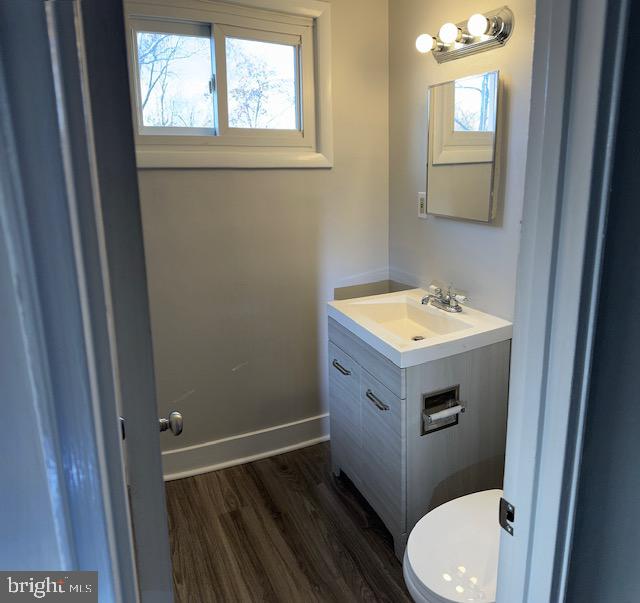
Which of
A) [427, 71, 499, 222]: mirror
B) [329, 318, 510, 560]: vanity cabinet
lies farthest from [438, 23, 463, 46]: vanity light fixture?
[329, 318, 510, 560]: vanity cabinet

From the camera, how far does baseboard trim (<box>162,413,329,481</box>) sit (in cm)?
247

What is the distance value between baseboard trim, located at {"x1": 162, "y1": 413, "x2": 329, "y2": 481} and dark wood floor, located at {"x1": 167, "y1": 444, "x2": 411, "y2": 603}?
52 mm

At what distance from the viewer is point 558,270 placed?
0.76m

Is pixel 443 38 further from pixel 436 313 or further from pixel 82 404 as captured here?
pixel 82 404

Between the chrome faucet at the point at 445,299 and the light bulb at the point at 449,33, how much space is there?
977 mm

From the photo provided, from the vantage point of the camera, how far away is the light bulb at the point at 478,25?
1810mm

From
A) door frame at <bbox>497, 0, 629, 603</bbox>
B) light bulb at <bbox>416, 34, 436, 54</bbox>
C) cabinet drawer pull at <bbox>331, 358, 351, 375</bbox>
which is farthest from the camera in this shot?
cabinet drawer pull at <bbox>331, 358, 351, 375</bbox>

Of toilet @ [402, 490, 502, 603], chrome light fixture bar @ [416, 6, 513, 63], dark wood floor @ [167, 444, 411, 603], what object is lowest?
dark wood floor @ [167, 444, 411, 603]

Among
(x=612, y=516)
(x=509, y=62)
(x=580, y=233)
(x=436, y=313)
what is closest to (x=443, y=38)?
(x=509, y=62)

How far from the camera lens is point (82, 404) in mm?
419

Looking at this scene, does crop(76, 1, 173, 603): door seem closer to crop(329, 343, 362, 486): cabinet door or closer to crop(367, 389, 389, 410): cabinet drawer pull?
crop(367, 389, 389, 410): cabinet drawer pull

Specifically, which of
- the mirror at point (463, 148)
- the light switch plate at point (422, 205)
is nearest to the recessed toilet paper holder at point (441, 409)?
the mirror at point (463, 148)

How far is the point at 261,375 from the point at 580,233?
6.58 feet

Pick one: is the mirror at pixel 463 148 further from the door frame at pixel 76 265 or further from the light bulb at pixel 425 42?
the door frame at pixel 76 265
